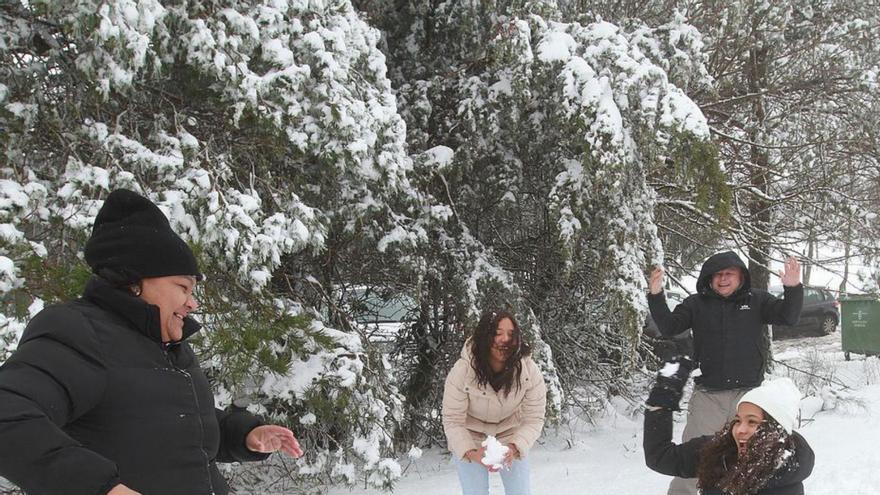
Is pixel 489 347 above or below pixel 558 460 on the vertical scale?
above

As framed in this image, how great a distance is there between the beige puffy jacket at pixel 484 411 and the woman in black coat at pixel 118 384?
7.06ft

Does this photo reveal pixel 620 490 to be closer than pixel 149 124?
No

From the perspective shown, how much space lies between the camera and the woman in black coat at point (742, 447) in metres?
2.53

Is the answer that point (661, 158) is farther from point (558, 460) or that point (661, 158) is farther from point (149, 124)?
point (149, 124)

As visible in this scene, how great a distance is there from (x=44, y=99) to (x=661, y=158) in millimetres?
4311

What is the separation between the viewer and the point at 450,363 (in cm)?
683

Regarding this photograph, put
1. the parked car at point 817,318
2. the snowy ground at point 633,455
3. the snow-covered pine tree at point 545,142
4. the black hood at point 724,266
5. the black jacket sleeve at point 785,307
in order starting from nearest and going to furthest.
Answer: the black jacket sleeve at point 785,307 → the black hood at point 724,266 → the snow-covered pine tree at point 545,142 → the snowy ground at point 633,455 → the parked car at point 817,318

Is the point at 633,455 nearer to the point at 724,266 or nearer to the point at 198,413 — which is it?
the point at 724,266

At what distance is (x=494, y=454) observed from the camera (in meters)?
3.90

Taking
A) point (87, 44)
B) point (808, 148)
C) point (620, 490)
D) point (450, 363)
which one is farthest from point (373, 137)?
point (808, 148)

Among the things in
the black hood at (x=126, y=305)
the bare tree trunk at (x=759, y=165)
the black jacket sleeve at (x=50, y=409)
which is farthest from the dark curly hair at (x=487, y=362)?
the bare tree trunk at (x=759, y=165)

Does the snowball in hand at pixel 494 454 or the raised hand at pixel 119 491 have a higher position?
the raised hand at pixel 119 491

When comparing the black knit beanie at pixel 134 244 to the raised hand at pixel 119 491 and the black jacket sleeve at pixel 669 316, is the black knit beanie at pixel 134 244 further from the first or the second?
the black jacket sleeve at pixel 669 316

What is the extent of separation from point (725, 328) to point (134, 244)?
3.67 m
